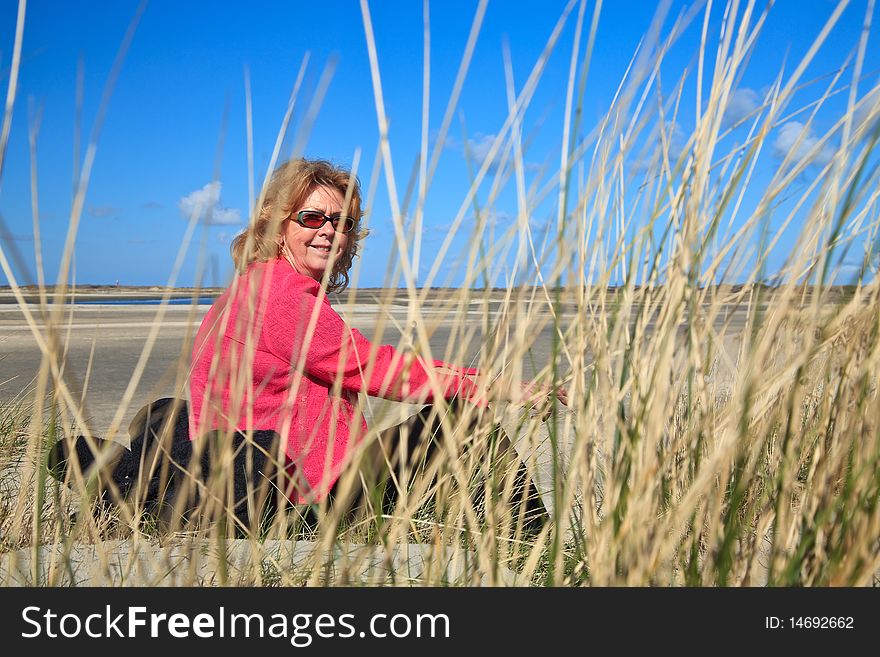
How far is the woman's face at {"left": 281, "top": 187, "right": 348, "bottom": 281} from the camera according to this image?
1910 millimetres

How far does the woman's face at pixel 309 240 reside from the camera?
1910 mm

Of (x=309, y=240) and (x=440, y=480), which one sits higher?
(x=309, y=240)

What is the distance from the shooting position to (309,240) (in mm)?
1915

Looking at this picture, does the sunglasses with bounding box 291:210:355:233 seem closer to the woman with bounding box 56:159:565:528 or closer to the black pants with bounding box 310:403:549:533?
the woman with bounding box 56:159:565:528

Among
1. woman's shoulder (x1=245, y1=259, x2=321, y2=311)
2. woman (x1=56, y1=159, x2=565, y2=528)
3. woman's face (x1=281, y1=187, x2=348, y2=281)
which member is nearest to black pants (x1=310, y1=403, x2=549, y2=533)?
woman (x1=56, y1=159, x2=565, y2=528)

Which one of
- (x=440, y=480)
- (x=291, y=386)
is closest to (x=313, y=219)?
(x=291, y=386)

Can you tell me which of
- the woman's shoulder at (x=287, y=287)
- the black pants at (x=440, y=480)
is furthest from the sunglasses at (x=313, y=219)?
the black pants at (x=440, y=480)

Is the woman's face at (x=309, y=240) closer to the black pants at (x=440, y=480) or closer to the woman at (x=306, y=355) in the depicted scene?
the woman at (x=306, y=355)

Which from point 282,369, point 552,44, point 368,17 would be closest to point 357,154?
point 368,17

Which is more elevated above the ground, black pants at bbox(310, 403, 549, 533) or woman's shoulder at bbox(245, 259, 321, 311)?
woman's shoulder at bbox(245, 259, 321, 311)

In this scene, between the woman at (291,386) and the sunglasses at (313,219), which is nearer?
the woman at (291,386)

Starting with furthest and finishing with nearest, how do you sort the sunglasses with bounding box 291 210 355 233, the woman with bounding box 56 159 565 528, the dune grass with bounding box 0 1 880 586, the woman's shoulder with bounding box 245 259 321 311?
1. the sunglasses with bounding box 291 210 355 233
2. the woman's shoulder with bounding box 245 259 321 311
3. the woman with bounding box 56 159 565 528
4. the dune grass with bounding box 0 1 880 586

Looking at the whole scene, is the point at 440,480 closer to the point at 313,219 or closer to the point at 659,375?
the point at 659,375

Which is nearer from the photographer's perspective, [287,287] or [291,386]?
[291,386]
